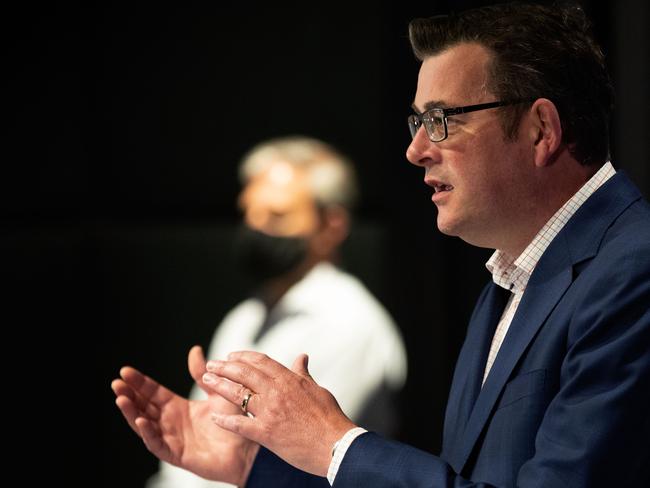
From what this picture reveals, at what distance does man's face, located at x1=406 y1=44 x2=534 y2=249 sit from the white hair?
1.97 m

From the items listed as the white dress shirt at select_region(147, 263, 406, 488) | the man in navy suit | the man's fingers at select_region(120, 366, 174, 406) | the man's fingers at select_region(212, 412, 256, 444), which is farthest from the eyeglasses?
the white dress shirt at select_region(147, 263, 406, 488)

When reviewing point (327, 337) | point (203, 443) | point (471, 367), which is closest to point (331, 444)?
point (471, 367)

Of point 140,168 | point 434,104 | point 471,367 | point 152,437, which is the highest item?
point 434,104

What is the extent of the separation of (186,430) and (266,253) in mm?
1773

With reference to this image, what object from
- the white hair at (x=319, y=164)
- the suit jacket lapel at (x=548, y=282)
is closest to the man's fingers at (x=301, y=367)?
the suit jacket lapel at (x=548, y=282)

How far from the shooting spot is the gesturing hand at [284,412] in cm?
124

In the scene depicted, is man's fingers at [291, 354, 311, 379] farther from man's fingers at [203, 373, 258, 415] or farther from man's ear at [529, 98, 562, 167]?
man's ear at [529, 98, 562, 167]

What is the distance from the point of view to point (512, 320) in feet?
4.33

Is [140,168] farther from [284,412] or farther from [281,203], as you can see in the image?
[284,412]

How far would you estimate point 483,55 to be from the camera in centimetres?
143

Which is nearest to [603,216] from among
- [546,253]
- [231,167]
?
[546,253]

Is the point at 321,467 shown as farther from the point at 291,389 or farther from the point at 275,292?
the point at 275,292

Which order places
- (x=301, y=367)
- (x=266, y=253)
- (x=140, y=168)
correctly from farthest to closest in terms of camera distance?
(x=140, y=168) < (x=266, y=253) < (x=301, y=367)

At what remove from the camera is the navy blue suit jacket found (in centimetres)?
111
